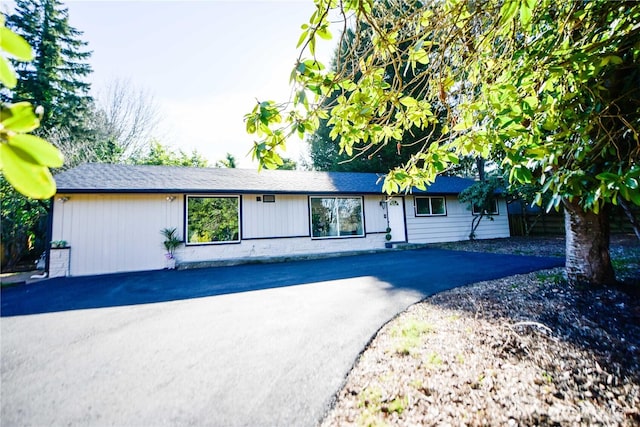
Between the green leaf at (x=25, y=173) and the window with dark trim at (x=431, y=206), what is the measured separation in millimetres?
13182

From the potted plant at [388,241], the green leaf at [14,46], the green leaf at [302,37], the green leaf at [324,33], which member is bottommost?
the potted plant at [388,241]

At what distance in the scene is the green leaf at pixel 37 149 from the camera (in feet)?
1.95

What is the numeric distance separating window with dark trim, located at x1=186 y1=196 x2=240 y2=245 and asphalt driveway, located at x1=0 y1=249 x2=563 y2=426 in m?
3.00

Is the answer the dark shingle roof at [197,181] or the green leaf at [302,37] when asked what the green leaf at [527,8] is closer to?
the green leaf at [302,37]

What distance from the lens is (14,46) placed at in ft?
2.27

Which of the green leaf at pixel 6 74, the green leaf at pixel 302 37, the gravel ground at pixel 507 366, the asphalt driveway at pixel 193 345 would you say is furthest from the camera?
the asphalt driveway at pixel 193 345

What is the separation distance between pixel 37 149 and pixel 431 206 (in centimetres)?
1393

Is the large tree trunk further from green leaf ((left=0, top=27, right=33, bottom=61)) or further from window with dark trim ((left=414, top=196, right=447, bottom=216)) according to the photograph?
window with dark trim ((left=414, top=196, right=447, bottom=216))

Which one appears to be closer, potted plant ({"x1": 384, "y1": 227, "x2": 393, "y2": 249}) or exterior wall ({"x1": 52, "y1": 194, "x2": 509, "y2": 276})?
exterior wall ({"x1": 52, "y1": 194, "x2": 509, "y2": 276})

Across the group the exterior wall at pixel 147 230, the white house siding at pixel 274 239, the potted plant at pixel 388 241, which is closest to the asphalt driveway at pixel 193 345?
the exterior wall at pixel 147 230

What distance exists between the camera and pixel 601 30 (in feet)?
8.55

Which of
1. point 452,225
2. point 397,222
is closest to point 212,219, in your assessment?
point 397,222

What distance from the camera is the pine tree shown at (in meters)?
15.8

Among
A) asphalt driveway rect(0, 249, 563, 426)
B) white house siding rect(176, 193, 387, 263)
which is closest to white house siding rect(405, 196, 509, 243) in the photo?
white house siding rect(176, 193, 387, 263)
